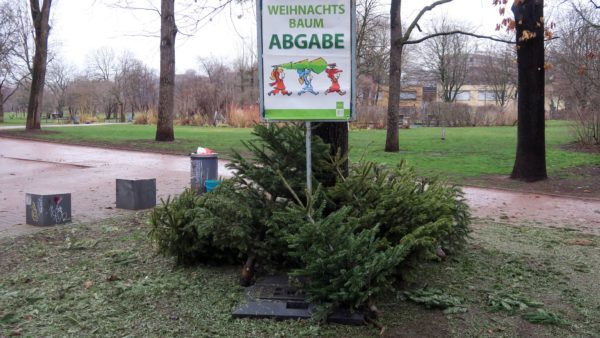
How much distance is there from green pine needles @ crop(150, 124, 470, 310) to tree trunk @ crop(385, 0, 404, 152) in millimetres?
14089

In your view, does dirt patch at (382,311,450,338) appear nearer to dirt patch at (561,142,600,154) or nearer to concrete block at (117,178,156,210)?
concrete block at (117,178,156,210)

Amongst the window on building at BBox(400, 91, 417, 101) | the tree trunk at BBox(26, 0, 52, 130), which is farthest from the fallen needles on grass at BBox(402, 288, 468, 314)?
the window on building at BBox(400, 91, 417, 101)

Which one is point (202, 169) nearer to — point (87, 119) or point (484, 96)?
point (87, 119)

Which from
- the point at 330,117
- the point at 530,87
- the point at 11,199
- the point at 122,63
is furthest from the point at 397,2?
the point at 122,63

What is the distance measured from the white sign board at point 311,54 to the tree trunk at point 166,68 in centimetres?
1800

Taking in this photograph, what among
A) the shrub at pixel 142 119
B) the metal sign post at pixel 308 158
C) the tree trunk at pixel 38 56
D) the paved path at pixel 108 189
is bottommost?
the paved path at pixel 108 189

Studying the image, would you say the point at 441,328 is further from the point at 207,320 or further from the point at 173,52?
the point at 173,52

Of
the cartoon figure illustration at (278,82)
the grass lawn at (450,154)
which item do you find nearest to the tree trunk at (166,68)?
the grass lawn at (450,154)

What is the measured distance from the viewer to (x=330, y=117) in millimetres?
4336

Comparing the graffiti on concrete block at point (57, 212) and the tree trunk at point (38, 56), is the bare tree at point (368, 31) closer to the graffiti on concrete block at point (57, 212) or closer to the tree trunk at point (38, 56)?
the tree trunk at point (38, 56)

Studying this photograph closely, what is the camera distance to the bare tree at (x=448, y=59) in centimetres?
6575

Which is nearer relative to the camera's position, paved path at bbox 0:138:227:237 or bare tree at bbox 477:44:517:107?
paved path at bbox 0:138:227:237

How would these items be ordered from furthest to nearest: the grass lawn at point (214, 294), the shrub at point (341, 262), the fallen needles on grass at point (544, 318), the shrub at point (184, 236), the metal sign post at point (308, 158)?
1. the shrub at point (184, 236)
2. the metal sign post at point (308, 158)
3. the fallen needles on grass at point (544, 318)
4. the grass lawn at point (214, 294)
5. the shrub at point (341, 262)

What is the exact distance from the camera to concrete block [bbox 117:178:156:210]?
833 centimetres
